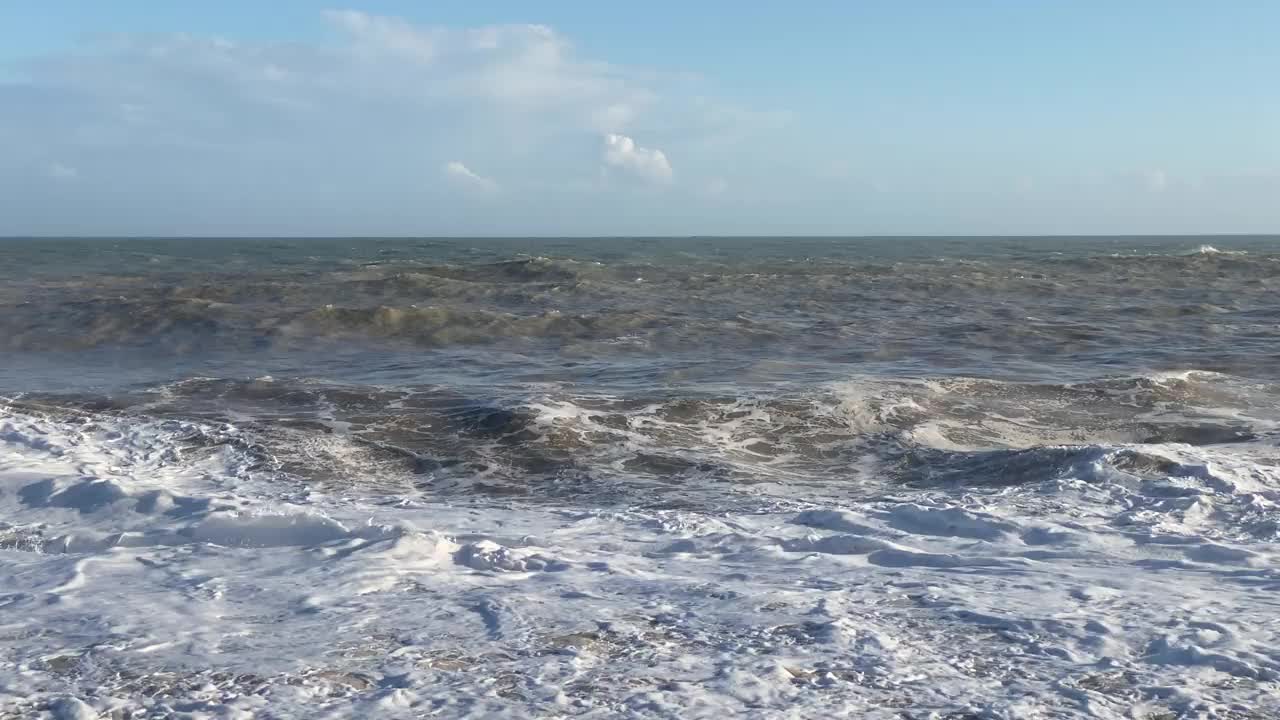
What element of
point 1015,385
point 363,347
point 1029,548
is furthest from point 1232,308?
point 1029,548

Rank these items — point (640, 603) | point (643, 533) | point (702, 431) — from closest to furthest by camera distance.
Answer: point (640, 603)
point (643, 533)
point (702, 431)

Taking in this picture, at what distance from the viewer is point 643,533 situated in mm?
5695

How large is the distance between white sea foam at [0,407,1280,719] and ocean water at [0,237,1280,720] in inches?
0.8

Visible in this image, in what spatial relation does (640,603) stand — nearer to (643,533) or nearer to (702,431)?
(643,533)

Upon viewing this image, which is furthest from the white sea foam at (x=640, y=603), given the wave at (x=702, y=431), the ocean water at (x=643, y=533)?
the wave at (x=702, y=431)

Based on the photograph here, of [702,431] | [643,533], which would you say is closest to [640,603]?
[643,533]

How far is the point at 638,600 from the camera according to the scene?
14.7ft

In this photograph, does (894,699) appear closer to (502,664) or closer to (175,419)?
(502,664)

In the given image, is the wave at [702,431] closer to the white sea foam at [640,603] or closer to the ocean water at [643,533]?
the ocean water at [643,533]

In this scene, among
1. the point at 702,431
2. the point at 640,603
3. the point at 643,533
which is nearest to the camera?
the point at 640,603

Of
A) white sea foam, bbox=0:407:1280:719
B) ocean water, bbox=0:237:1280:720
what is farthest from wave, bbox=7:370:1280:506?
white sea foam, bbox=0:407:1280:719

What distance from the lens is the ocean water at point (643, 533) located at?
3.63m

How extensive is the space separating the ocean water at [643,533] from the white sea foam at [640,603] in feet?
0.07

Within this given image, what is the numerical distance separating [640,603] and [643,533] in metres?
1.26
